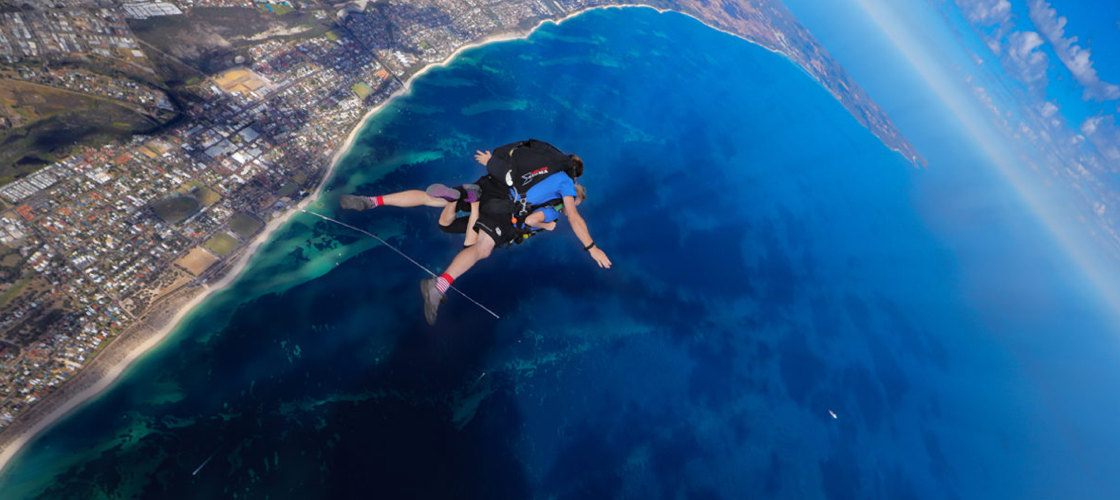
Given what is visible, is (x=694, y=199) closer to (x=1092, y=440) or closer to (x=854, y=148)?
(x=854, y=148)

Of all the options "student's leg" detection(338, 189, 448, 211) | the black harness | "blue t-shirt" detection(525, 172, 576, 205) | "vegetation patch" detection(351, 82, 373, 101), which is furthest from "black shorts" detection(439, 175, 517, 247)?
"vegetation patch" detection(351, 82, 373, 101)

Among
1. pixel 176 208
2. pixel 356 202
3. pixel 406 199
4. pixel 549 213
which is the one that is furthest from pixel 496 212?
pixel 176 208

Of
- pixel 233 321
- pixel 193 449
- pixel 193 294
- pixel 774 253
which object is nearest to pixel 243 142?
pixel 193 294

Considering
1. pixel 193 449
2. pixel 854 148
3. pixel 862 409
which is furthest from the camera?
pixel 854 148

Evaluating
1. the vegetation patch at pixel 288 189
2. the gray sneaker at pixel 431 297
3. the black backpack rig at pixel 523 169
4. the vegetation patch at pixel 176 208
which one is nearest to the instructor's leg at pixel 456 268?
the gray sneaker at pixel 431 297

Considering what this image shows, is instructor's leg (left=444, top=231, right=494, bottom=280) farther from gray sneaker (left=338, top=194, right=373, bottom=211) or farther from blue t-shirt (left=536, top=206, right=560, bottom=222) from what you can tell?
gray sneaker (left=338, top=194, right=373, bottom=211)

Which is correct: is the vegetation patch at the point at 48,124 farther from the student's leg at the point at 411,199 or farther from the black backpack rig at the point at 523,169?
the black backpack rig at the point at 523,169
